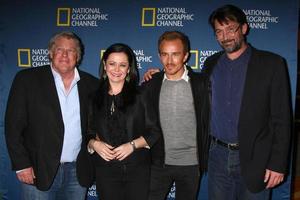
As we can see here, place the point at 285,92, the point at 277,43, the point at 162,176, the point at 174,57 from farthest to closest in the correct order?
the point at 277,43 → the point at 162,176 → the point at 174,57 → the point at 285,92

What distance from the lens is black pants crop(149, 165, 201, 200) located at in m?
2.60

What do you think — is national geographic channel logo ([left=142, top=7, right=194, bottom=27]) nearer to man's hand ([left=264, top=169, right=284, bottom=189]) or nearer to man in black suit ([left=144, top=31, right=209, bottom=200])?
man in black suit ([left=144, top=31, right=209, bottom=200])

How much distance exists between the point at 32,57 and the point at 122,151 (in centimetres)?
230

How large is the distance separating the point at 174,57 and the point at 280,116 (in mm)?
993

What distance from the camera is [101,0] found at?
365 centimetres

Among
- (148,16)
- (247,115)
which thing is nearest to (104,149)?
(247,115)

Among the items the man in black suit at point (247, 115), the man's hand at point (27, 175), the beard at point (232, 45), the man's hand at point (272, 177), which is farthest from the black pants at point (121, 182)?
the beard at point (232, 45)

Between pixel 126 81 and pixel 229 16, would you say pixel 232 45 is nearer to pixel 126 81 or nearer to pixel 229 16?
pixel 229 16

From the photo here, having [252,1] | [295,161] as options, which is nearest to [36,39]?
[252,1]

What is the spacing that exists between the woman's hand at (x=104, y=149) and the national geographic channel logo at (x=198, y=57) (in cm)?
176

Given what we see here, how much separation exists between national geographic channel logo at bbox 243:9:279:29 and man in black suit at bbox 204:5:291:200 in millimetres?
1046

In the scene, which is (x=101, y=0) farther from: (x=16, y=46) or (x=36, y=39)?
(x=16, y=46)

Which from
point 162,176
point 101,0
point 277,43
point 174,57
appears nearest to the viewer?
point 174,57

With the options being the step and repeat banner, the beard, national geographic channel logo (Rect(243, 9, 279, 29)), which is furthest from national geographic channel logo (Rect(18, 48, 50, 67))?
national geographic channel logo (Rect(243, 9, 279, 29))
